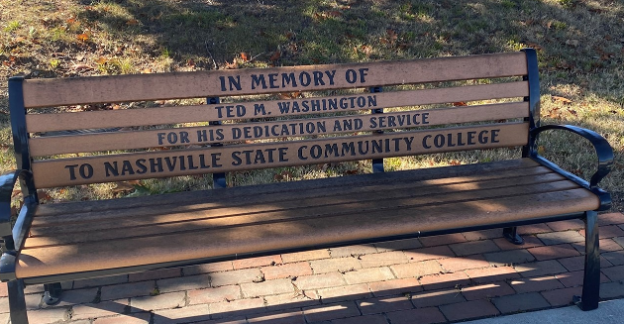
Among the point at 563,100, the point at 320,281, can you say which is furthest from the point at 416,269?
the point at 563,100

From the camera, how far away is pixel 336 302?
119 inches

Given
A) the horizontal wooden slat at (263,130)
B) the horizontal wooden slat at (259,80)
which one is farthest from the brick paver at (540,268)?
Answer: the horizontal wooden slat at (259,80)

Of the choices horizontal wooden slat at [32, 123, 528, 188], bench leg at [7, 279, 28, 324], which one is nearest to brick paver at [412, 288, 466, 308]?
horizontal wooden slat at [32, 123, 528, 188]

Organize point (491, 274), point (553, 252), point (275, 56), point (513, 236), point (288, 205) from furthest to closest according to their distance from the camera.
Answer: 1. point (275, 56)
2. point (513, 236)
3. point (553, 252)
4. point (491, 274)
5. point (288, 205)

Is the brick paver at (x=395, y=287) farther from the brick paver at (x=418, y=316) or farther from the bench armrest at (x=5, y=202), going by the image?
the bench armrest at (x=5, y=202)

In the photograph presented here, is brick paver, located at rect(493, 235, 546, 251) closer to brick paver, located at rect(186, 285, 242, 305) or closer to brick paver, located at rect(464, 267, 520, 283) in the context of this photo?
brick paver, located at rect(464, 267, 520, 283)

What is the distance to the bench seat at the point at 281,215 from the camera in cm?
242

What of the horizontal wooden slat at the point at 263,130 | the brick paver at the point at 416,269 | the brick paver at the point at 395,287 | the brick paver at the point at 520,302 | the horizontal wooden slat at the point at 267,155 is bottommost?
the brick paver at the point at 520,302

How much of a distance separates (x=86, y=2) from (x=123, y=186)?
3.17 m

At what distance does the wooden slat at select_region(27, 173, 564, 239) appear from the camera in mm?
2662

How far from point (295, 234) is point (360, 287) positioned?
2.52 feet

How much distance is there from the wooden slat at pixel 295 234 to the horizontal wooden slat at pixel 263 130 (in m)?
0.69

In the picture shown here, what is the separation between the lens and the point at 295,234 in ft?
8.30

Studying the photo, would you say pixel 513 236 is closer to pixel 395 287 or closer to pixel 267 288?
pixel 395 287
